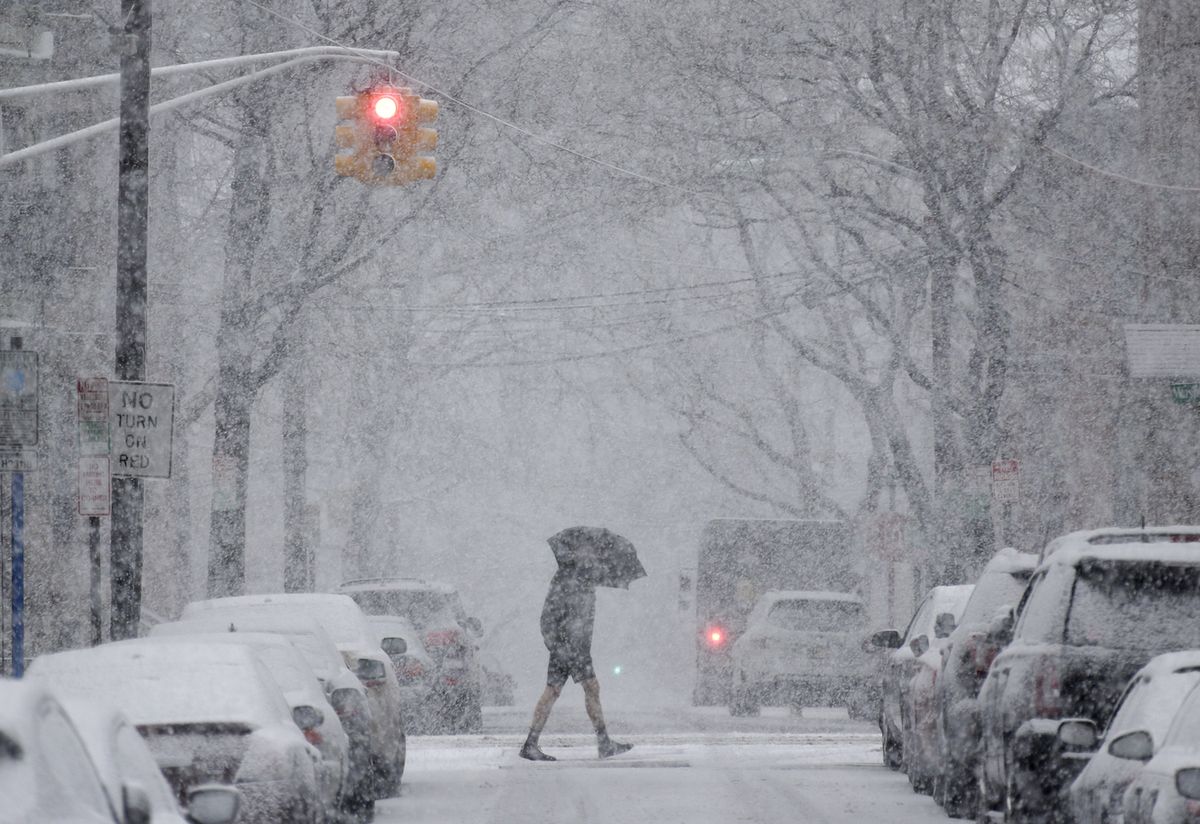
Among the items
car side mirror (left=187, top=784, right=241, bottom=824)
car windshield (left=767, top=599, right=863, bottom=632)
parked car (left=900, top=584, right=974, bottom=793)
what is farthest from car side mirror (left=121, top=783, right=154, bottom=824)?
car windshield (left=767, top=599, right=863, bottom=632)

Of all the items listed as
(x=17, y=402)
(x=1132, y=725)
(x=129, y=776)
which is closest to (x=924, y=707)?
(x=1132, y=725)

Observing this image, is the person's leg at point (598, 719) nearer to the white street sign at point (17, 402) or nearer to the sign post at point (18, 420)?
the sign post at point (18, 420)

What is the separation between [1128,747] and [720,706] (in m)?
28.4

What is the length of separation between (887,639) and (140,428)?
671cm

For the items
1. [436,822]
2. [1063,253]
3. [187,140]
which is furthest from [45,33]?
[436,822]

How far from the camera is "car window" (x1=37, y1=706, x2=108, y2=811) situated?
17.1 ft

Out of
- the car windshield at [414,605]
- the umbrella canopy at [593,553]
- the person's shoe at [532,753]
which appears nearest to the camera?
the person's shoe at [532,753]

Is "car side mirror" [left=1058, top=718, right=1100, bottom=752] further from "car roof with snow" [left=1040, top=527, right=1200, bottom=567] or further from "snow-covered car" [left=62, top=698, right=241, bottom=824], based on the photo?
"snow-covered car" [left=62, top=698, right=241, bottom=824]

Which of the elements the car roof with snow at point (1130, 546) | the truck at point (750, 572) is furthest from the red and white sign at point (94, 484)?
the truck at point (750, 572)

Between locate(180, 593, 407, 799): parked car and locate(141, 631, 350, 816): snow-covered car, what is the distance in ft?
7.74

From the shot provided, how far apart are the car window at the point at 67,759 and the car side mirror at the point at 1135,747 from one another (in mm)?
4183

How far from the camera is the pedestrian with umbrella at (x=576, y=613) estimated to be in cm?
1870

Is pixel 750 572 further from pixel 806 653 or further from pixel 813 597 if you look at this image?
pixel 806 653

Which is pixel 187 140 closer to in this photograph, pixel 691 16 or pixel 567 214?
pixel 567 214
